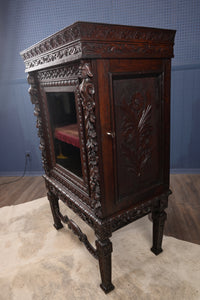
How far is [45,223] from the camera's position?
2.39 m

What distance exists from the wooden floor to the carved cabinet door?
0.83m

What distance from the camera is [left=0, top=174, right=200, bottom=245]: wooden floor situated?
2090mm

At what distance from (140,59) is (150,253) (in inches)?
60.5

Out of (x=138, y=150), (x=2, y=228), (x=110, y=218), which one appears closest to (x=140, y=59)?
(x=138, y=150)

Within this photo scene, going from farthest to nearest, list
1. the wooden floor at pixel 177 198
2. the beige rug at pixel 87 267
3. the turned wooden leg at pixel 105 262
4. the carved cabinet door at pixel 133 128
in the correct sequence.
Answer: the wooden floor at pixel 177 198
the beige rug at pixel 87 267
the turned wooden leg at pixel 105 262
the carved cabinet door at pixel 133 128

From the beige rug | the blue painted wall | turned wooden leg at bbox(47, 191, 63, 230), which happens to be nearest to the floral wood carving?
the beige rug

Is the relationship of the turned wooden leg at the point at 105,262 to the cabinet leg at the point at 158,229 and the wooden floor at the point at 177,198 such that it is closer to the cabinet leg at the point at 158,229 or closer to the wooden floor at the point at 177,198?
the cabinet leg at the point at 158,229

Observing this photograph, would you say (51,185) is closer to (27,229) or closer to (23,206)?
(27,229)

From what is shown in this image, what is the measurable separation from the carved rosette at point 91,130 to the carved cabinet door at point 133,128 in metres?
0.05

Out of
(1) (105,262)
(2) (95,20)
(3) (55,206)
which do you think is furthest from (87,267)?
(2) (95,20)

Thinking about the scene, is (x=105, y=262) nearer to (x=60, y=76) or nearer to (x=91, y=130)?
(x=91, y=130)

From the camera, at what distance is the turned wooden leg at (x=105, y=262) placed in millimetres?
1386

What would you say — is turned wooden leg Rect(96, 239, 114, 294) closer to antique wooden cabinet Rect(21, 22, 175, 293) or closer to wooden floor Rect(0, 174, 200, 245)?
antique wooden cabinet Rect(21, 22, 175, 293)

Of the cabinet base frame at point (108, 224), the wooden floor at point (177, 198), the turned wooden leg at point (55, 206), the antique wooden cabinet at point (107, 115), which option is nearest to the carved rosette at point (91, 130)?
the antique wooden cabinet at point (107, 115)
